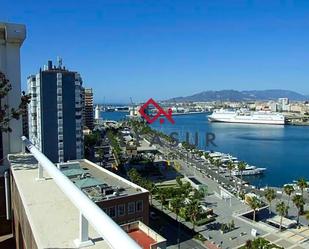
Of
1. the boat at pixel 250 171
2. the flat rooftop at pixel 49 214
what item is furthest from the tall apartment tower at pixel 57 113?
the flat rooftop at pixel 49 214

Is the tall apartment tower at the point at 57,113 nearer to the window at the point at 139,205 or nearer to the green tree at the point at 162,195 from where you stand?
the green tree at the point at 162,195

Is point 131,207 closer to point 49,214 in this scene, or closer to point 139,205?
point 139,205

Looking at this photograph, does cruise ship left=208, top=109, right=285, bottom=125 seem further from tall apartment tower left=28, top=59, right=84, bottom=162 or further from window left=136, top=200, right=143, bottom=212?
window left=136, top=200, right=143, bottom=212

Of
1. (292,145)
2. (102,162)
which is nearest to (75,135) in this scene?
(102,162)

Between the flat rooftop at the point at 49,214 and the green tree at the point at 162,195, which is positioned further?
the green tree at the point at 162,195

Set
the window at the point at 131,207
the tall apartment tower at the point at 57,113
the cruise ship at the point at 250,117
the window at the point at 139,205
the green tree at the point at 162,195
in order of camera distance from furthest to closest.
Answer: the cruise ship at the point at 250,117 → the tall apartment tower at the point at 57,113 → the green tree at the point at 162,195 → the window at the point at 139,205 → the window at the point at 131,207

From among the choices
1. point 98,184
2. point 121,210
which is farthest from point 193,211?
point 98,184
